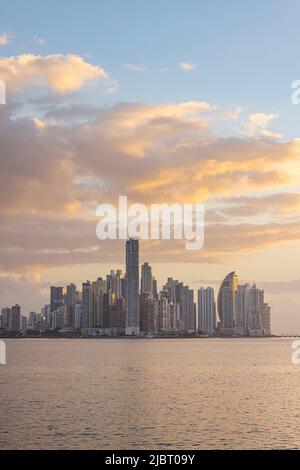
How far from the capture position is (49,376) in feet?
482

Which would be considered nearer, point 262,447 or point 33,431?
point 262,447

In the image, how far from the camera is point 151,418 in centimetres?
8094

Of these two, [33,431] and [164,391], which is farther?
[164,391]

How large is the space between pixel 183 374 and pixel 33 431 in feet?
293

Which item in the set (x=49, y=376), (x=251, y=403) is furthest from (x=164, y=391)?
(x=49, y=376)
